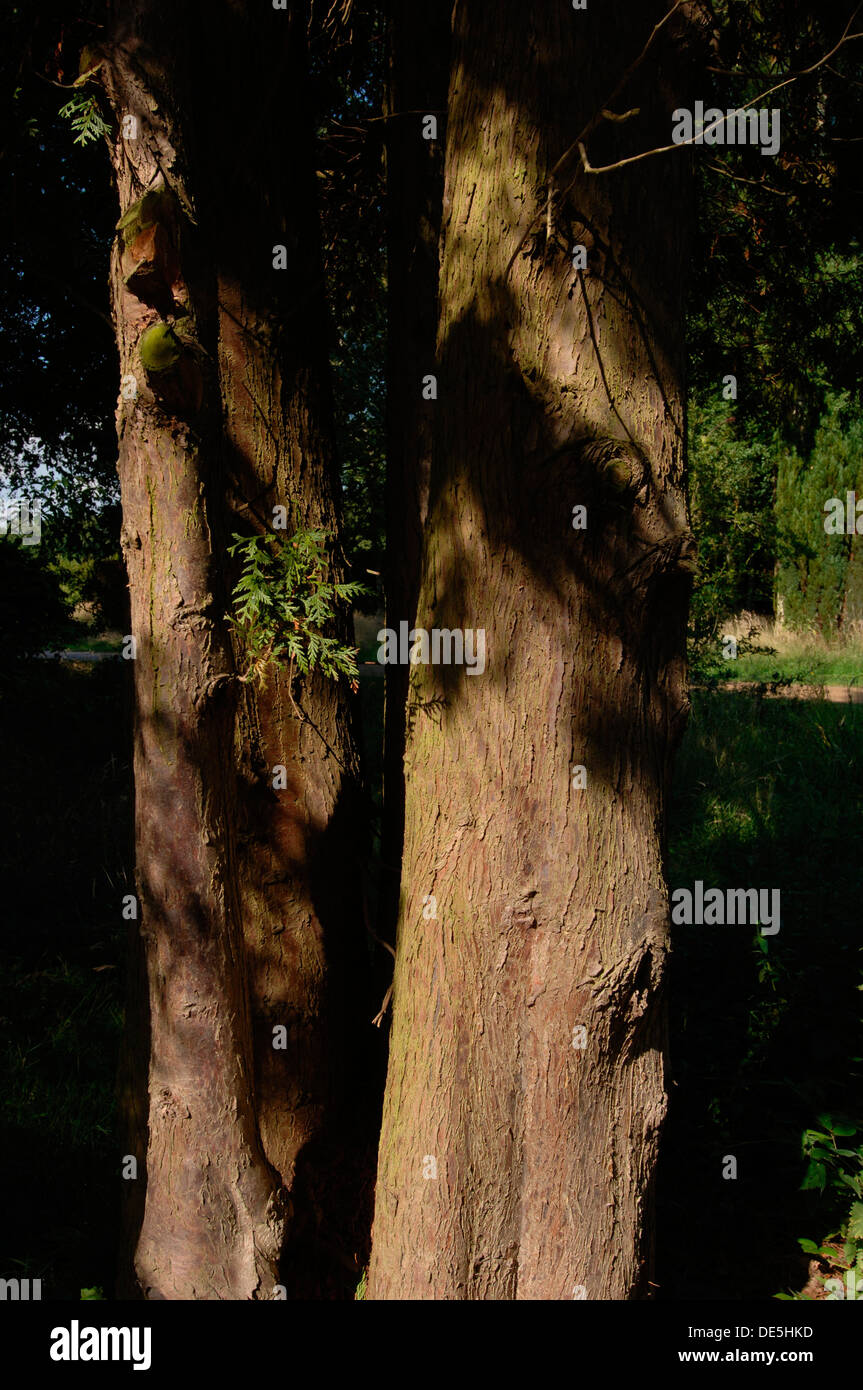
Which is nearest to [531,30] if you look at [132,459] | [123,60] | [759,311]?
[123,60]

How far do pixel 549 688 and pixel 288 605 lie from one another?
820 millimetres

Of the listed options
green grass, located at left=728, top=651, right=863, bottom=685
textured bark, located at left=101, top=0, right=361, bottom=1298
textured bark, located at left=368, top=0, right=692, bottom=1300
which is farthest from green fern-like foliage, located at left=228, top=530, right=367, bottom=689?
green grass, located at left=728, top=651, right=863, bottom=685

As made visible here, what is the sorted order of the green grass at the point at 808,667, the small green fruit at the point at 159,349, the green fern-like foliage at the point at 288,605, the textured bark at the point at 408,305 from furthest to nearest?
the green grass at the point at 808,667
the textured bark at the point at 408,305
the green fern-like foliage at the point at 288,605
the small green fruit at the point at 159,349

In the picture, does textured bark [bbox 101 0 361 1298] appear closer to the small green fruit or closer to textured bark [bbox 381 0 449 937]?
the small green fruit

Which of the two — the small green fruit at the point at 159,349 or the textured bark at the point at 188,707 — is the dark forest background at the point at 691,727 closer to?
the textured bark at the point at 188,707

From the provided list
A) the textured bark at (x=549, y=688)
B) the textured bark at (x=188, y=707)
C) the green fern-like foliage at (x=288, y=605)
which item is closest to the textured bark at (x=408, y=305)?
the green fern-like foliage at (x=288, y=605)

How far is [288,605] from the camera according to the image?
2.73 meters

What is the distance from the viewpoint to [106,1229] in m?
3.69

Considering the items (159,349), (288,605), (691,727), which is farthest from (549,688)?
(691,727)

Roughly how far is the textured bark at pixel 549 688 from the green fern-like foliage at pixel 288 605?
0.50 meters

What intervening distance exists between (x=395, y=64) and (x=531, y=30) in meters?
1.27

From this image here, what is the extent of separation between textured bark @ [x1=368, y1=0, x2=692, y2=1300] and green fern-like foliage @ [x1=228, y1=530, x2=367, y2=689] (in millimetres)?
502

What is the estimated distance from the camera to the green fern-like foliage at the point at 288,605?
8.70 ft

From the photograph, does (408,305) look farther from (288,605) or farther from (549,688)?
(549,688)
